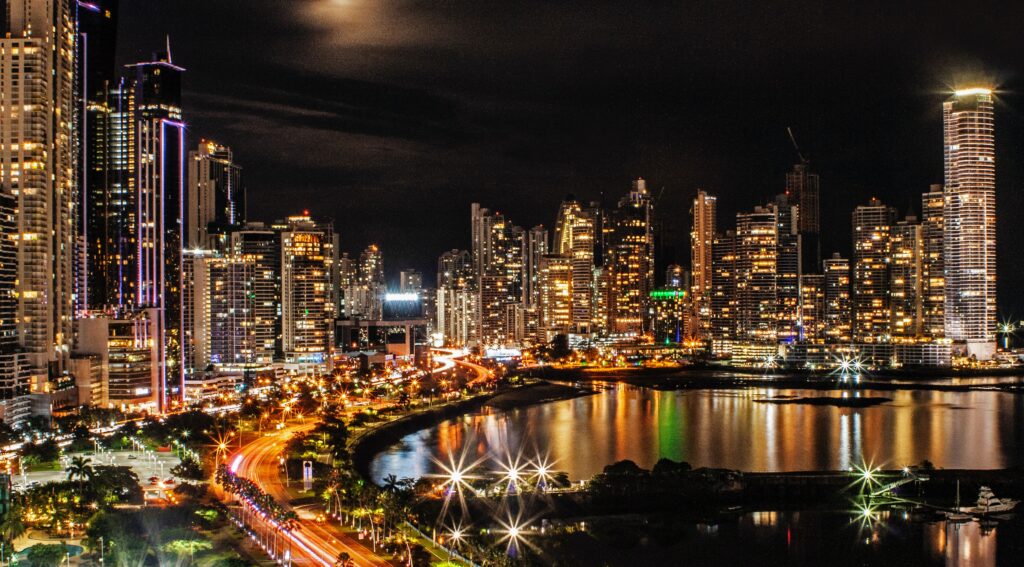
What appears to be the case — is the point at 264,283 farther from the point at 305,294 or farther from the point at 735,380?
the point at 735,380

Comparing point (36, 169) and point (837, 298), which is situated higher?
point (36, 169)

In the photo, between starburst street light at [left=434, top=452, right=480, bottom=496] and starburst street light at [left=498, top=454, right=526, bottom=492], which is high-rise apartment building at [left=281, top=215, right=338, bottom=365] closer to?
starburst street light at [left=434, top=452, right=480, bottom=496]

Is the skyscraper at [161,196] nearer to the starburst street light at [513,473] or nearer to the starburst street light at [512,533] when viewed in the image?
the starburst street light at [513,473]

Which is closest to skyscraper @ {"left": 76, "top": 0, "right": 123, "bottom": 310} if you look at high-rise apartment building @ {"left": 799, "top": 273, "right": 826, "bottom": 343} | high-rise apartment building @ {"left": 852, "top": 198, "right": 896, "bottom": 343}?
high-rise apartment building @ {"left": 799, "top": 273, "right": 826, "bottom": 343}

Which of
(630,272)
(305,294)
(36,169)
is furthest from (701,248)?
(36,169)

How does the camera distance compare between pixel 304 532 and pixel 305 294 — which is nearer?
pixel 304 532

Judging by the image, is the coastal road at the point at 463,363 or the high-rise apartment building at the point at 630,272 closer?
the coastal road at the point at 463,363

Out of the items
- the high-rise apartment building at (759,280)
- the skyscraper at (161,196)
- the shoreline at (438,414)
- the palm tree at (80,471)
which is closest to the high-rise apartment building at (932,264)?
the high-rise apartment building at (759,280)
